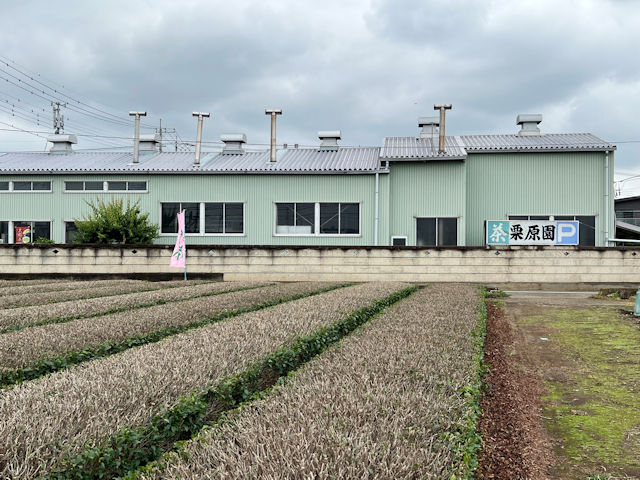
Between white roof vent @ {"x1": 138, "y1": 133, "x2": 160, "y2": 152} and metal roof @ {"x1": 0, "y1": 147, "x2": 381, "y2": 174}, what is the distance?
634 millimetres

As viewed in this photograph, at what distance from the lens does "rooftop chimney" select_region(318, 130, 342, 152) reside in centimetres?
2733

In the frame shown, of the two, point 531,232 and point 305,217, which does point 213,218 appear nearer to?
point 305,217

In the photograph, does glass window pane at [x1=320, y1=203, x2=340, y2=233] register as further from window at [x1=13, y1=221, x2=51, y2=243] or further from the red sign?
the red sign

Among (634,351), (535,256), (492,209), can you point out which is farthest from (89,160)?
(634,351)

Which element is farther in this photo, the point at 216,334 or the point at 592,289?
the point at 592,289

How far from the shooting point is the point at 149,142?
93.4ft

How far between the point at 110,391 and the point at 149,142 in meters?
26.2

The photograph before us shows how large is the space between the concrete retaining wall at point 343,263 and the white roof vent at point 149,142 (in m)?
10.3

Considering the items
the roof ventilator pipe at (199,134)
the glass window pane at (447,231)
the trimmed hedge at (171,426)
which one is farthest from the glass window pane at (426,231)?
the trimmed hedge at (171,426)

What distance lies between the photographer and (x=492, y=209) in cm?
2375

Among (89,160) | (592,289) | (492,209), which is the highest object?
(89,160)

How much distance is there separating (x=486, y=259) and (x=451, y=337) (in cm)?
1297

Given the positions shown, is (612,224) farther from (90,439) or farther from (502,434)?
(90,439)

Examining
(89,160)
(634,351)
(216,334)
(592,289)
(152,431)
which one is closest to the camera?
(152,431)
